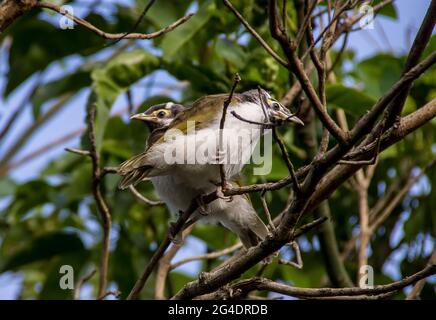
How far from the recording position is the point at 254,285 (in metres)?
2.79

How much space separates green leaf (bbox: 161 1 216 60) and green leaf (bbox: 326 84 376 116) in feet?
2.41

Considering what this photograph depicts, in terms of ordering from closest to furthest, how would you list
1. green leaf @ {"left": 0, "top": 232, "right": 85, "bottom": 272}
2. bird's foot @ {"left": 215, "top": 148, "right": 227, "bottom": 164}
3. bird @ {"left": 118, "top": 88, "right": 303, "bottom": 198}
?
bird's foot @ {"left": 215, "top": 148, "right": 227, "bottom": 164}, bird @ {"left": 118, "top": 88, "right": 303, "bottom": 198}, green leaf @ {"left": 0, "top": 232, "right": 85, "bottom": 272}

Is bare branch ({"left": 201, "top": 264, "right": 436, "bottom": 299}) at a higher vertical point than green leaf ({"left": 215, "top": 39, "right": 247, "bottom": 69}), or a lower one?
lower

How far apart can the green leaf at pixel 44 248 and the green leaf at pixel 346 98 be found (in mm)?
1741

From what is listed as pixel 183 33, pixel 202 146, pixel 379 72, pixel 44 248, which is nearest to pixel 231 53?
pixel 183 33

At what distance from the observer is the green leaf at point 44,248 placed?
460 cm

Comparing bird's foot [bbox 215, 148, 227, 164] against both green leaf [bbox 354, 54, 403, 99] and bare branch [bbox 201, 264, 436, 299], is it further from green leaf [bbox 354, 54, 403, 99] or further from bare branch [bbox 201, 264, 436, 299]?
green leaf [bbox 354, 54, 403, 99]

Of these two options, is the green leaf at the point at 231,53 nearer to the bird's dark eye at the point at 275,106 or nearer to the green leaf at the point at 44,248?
the bird's dark eye at the point at 275,106

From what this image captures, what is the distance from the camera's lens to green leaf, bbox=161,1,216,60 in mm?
4008

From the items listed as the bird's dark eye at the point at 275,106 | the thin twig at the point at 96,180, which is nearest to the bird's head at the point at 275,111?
the bird's dark eye at the point at 275,106

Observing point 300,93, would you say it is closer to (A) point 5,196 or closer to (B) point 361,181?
(B) point 361,181

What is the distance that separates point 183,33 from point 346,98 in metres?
0.91

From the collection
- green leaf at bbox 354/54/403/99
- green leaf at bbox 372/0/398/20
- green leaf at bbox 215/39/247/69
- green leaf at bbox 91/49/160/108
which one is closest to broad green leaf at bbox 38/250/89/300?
green leaf at bbox 91/49/160/108
